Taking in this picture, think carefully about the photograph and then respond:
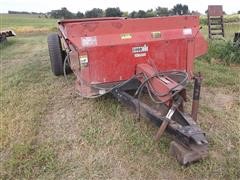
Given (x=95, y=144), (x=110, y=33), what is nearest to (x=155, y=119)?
(x=95, y=144)

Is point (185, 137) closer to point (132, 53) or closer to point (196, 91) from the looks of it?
point (196, 91)

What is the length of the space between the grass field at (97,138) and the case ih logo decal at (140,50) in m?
0.72

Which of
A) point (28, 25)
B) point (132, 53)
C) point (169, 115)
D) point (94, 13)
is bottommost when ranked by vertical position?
point (28, 25)

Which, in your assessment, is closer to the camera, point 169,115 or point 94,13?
point 169,115

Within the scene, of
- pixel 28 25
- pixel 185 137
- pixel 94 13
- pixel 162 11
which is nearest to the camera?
pixel 185 137

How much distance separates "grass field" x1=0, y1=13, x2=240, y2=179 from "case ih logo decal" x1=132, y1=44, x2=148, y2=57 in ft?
2.35

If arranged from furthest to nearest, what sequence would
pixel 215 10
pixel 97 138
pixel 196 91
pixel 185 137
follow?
pixel 215 10 < pixel 97 138 < pixel 196 91 < pixel 185 137

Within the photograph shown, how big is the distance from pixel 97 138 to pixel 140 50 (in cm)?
115

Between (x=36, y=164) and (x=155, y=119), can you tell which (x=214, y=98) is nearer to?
(x=155, y=119)

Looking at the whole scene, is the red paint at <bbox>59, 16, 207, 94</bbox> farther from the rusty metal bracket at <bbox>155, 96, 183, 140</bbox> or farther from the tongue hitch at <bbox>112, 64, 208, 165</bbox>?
the rusty metal bracket at <bbox>155, 96, 183, 140</bbox>

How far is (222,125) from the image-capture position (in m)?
3.99

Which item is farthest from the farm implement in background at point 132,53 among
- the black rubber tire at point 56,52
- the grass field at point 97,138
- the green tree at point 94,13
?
the green tree at point 94,13

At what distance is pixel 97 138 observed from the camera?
385 cm

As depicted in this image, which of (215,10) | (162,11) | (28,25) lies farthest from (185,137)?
(28,25)
